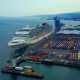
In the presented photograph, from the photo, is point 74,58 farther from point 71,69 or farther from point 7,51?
point 7,51

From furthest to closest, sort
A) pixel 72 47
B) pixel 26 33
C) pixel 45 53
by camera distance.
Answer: pixel 26 33 < pixel 72 47 < pixel 45 53

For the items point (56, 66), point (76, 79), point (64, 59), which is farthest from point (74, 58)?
point (76, 79)

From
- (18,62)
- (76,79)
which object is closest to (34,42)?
(18,62)

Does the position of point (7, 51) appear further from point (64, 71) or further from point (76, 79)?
point (76, 79)

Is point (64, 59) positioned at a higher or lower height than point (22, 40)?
lower

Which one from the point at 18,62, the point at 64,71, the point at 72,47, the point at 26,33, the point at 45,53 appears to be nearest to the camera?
the point at 64,71

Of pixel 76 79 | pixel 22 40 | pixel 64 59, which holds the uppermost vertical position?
pixel 22 40

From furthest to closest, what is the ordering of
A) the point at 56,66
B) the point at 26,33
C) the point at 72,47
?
the point at 26,33
the point at 72,47
the point at 56,66

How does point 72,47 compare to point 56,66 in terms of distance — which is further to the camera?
point 72,47

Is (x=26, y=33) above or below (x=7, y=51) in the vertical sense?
above
